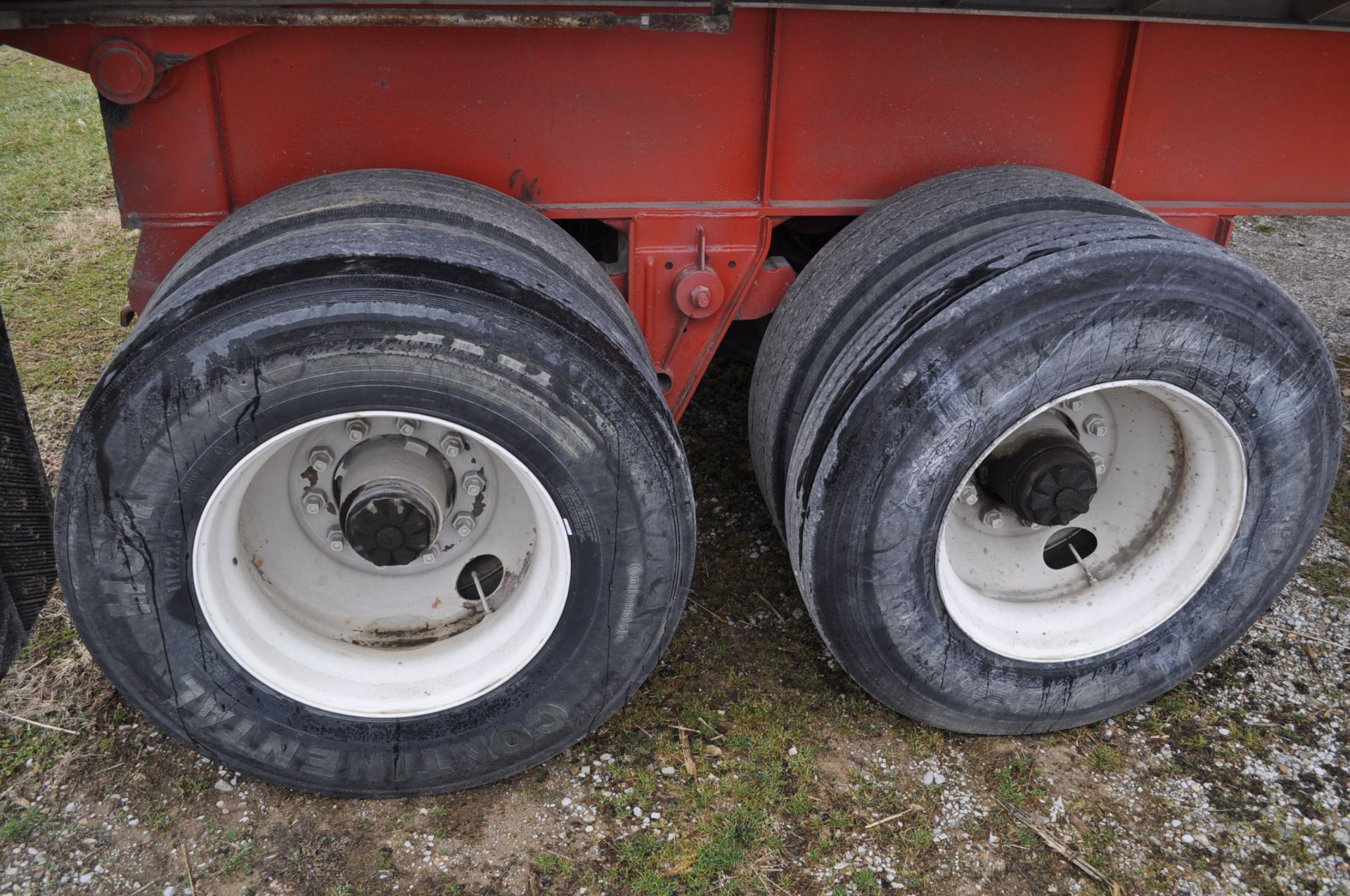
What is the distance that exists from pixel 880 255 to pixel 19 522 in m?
2.24

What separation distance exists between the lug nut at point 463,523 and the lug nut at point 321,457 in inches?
13.1

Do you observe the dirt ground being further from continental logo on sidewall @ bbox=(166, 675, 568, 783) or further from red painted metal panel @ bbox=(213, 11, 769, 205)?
red painted metal panel @ bbox=(213, 11, 769, 205)

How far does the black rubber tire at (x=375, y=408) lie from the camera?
2201 millimetres

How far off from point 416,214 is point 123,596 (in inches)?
42.0

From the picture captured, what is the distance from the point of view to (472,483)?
2.72 meters

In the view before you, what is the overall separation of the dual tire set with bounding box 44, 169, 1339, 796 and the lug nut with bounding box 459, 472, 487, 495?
0.4 inches

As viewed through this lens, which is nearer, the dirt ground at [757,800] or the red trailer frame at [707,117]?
the dirt ground at [757,800]

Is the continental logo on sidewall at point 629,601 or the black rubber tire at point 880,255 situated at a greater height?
the black rubber tire at point 880,255

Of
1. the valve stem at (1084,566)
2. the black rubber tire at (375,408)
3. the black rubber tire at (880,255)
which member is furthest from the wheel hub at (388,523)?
the valve stem at (1084,566)

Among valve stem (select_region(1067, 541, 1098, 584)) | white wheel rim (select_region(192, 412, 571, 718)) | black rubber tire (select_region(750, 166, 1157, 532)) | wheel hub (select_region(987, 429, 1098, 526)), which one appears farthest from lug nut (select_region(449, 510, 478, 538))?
valve stem (select_region(1067, 541, 1098, 584))

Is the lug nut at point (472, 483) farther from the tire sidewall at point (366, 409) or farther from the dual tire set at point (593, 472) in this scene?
the tire sidewall at point (366, 409)

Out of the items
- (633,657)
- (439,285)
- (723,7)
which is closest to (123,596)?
(439,285)

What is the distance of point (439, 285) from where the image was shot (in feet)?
7.43

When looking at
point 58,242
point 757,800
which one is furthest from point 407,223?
point 58,242
